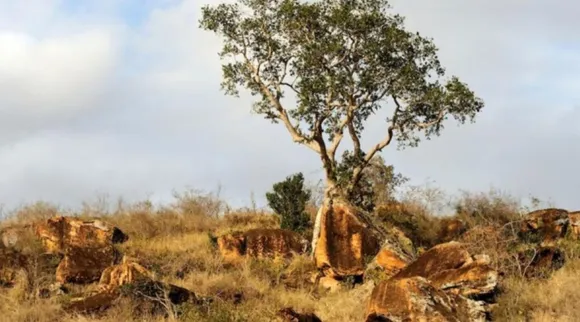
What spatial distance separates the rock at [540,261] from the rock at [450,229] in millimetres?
7638

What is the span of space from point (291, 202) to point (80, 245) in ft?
29.9

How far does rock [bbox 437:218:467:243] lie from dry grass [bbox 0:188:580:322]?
0.40m

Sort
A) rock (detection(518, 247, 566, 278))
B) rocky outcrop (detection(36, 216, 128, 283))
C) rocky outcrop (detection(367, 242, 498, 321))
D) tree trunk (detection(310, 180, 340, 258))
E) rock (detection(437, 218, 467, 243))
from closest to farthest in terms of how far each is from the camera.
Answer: rocky outcrop (detection(367, 242, 498, 321)), rock (detection(518, 247, 566, 278)), rocky outcrop (detection(36, 216, 128, 283)), tree trunk (detection(310, 180, 340, 258)), rock (detection(437, 218, 467, 243))

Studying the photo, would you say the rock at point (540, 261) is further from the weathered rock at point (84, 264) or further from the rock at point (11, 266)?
the rock at point (11, 266)

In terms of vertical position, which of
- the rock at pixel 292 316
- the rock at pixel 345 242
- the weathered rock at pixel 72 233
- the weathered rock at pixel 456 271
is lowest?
the rock at pixel 292 316

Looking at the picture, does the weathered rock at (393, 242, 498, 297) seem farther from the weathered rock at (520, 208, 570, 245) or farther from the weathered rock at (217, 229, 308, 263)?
the weathered rock at (217, 229, 308, 263)

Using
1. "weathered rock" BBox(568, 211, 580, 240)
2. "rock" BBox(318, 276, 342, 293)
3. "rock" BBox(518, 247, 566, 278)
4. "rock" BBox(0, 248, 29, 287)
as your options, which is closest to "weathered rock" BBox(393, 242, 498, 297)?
"rock" BBox(518, 247, 566, 278)

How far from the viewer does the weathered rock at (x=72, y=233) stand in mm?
26028

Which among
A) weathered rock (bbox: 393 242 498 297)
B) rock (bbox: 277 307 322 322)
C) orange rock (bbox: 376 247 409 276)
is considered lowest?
rock (bbox: 277 307 322 322)

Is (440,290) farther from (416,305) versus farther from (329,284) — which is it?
(329,284)

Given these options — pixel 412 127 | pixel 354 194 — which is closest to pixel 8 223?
pixel 354 194

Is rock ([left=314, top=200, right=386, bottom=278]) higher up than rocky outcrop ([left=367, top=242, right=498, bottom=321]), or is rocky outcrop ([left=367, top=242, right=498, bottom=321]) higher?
rock ([left=314, top=200, right=386, bottom=278])

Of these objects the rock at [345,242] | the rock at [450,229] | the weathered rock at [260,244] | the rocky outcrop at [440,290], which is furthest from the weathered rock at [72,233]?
the rocky outcrop at [440,290]

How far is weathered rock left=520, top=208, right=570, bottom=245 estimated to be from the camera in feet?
76.1
